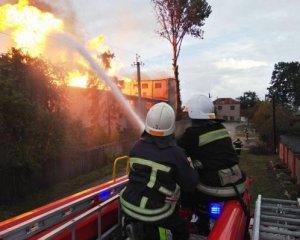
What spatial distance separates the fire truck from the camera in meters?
2.60

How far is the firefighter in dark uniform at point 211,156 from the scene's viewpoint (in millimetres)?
3374

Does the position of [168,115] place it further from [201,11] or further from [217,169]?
[201,11]

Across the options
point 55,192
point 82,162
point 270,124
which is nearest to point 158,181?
point 55,192

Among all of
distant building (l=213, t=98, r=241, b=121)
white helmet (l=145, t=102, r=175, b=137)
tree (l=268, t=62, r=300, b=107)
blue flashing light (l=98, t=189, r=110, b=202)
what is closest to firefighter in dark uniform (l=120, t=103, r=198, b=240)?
white helmet (l=145, t=102, r=175, b=137)

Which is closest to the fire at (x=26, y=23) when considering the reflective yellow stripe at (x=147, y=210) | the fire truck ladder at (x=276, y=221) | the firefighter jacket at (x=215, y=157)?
the firefighter jacket at (x=215, y=157)

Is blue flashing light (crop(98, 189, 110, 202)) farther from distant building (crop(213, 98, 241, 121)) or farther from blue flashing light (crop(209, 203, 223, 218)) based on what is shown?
distant building (crop(213, 98, 241, 121))

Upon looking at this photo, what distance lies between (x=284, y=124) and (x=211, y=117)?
23.7 metres

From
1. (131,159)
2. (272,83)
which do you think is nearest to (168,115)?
(131,159)

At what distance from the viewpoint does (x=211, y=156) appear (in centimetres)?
339

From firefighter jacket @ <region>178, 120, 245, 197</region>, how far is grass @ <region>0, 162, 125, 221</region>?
7.19 meters

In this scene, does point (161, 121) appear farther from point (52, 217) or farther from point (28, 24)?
point (28, 24)

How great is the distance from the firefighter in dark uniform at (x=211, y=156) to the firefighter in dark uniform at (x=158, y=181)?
69cm

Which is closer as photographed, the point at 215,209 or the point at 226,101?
the point at 215,209

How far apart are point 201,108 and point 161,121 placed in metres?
0.89
